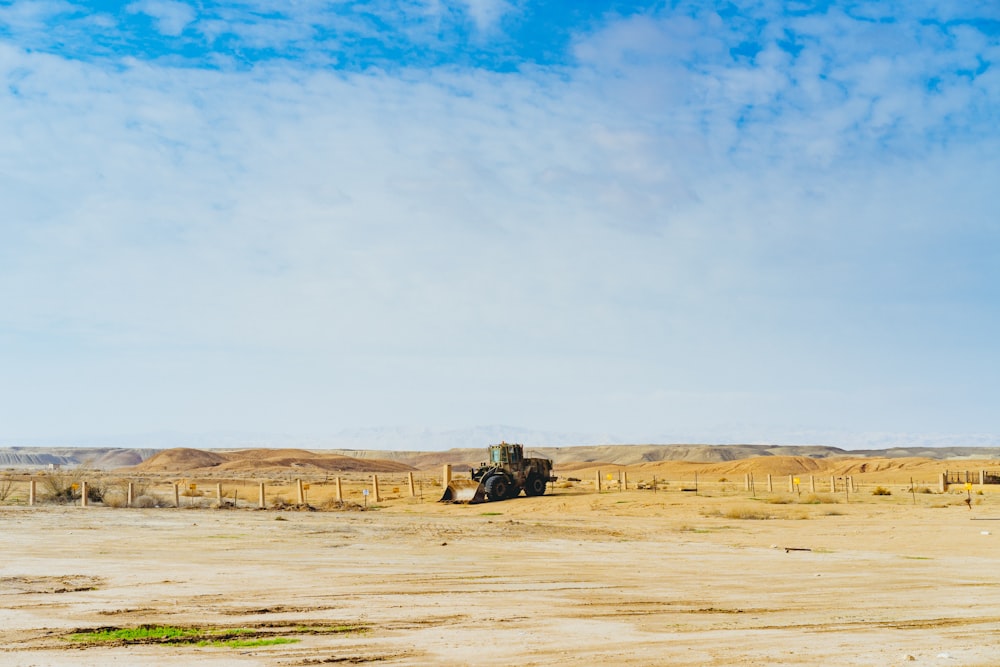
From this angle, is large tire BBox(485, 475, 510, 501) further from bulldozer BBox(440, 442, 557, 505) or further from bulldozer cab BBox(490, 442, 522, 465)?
bulldozer cab BBox(490, 442, 522, 465)

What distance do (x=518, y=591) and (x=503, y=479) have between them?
28.9 metres

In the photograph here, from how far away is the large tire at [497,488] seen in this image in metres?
43.7

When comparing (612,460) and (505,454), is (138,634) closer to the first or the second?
(505,454)

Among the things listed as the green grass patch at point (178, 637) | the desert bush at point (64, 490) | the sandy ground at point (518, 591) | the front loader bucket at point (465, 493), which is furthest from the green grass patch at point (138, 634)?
the desert bush at point (64, 490)

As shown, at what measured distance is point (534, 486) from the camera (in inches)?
1810

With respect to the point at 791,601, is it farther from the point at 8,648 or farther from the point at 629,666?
the point at 8,648

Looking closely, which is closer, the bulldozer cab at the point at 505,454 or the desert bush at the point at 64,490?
the desert bush at the point at 64,490

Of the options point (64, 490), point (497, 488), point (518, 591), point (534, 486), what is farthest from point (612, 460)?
point (518, 591)

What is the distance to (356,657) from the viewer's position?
10609mm

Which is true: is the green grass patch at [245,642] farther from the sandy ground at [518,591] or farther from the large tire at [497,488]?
the large tire at [497,488]

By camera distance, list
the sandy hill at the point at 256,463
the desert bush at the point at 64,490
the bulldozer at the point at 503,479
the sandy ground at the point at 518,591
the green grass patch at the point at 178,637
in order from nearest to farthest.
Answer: the sandy ground at the point at 518,591
the green grass patch at the point at 178,637
the bulldozer at the point at 503,479
the desert bush at the point at 64,490
the sandy hill at the point at 256,463

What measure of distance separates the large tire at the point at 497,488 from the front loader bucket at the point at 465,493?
28 cm

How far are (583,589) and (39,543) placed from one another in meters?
15.7

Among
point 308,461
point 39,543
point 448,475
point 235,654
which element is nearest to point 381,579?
point 235,654
